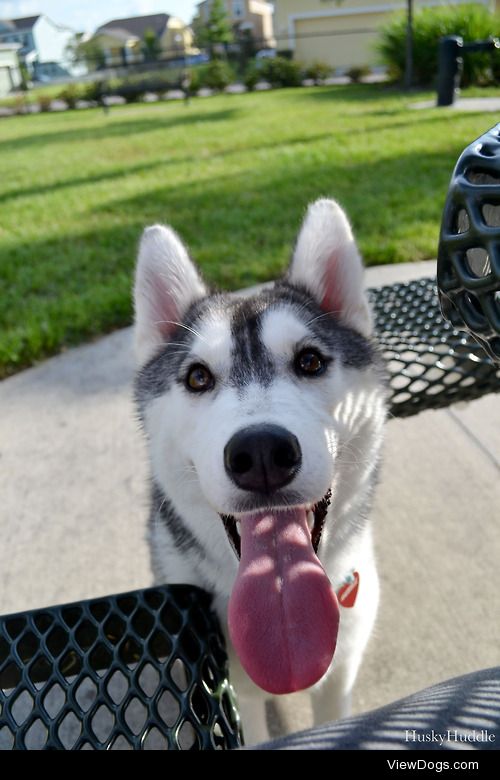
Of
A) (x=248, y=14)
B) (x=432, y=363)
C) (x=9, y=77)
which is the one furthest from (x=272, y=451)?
(x=248, y=14)

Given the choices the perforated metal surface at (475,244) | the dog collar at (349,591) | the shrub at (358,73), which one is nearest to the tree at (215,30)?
the shrub at (358,73)

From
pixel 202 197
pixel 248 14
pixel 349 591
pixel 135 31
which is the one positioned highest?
pixel 248 14

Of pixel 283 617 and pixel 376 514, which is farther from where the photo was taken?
pixel 376 514

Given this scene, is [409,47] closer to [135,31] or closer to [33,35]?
[135,31]

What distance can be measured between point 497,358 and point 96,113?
23863mm

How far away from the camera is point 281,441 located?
160cm

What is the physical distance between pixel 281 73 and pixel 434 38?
7889mm

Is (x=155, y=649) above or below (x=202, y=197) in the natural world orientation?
above

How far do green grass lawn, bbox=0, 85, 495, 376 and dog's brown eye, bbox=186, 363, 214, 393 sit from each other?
297cm

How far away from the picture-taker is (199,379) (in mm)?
2094

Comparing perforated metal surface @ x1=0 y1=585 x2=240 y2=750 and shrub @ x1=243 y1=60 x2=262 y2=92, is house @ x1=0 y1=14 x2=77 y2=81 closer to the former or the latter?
shrub @ x1=243 y1=60 x2=262 y2=92

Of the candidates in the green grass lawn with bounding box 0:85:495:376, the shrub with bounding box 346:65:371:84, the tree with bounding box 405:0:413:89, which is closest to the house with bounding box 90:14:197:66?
the shrub with bounding box 346:65:371:84

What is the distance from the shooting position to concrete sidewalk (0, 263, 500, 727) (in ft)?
8.30
